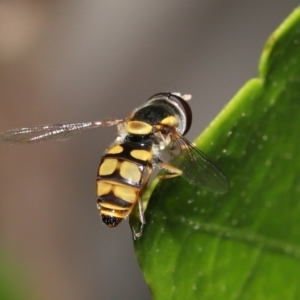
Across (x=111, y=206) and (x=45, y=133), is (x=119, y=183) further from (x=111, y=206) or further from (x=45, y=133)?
(x=45, y=133)

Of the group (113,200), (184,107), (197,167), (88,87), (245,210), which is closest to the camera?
(245,210)

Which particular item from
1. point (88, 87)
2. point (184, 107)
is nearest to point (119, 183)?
A: point (184, 107)

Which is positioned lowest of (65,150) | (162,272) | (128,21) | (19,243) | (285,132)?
(19,243)

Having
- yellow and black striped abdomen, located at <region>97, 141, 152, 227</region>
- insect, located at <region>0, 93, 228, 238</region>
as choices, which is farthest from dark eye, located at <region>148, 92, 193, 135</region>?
yellow and black striped abdomen, located at <region>97, 141, 152, 227</region>

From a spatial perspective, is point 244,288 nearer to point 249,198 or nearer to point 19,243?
point 249,198

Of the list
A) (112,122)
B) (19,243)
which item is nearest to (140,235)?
(112,122)

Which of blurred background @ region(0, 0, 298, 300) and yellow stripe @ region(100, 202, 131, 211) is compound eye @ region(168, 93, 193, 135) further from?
blurred background @ region(0, 0, 298, 300)
